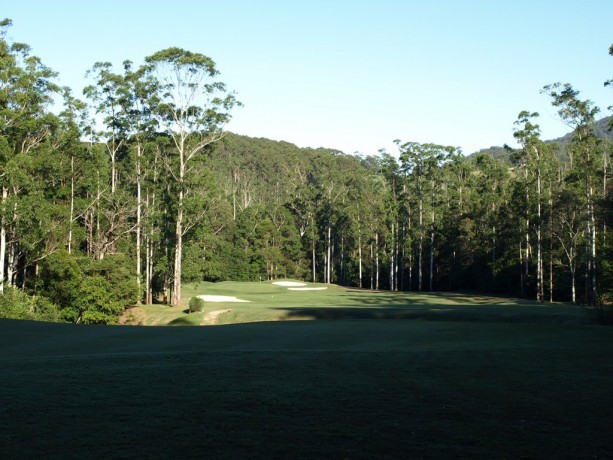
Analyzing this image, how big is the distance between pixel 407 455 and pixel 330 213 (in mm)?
87624

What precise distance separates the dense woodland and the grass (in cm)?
1373

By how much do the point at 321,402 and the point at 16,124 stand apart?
39.4 m

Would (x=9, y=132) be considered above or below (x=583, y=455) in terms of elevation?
above

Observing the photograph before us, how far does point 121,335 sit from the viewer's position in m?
20.5

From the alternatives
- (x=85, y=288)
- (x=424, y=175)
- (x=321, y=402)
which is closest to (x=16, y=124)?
(x=85, y=288)

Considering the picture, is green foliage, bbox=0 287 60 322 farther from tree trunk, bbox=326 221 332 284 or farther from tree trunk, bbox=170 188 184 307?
tree trunk, bbox=326 221 332 284

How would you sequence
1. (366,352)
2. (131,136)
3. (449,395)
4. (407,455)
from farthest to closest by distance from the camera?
(131,136)
(366,352)
(449,395)
(407,455)

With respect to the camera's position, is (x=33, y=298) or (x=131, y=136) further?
(x=131, y=136)

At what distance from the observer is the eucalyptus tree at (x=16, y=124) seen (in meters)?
39.5

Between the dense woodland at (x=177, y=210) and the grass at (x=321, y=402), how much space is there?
13731 mm

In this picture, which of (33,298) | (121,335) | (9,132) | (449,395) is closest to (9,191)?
(9,132)

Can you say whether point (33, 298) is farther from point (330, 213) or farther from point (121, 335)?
point (330, 213)

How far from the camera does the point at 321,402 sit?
8.38 metres

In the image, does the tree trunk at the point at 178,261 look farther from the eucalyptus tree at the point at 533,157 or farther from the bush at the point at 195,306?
the eucalyptus tree at the point at 533,157
